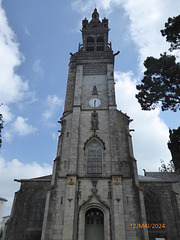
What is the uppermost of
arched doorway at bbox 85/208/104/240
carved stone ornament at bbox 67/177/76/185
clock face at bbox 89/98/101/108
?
clock face at bbox 89/98/101/108

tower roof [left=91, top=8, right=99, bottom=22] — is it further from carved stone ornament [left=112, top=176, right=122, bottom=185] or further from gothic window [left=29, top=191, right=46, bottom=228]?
gothic window [left=29, top=191, right=46, bottom=228]

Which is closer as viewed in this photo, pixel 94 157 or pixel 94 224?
pixel 94 224

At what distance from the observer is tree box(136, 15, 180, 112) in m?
12.6

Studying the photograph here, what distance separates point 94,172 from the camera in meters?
17.1

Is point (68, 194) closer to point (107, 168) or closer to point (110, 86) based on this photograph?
point (107, 168)

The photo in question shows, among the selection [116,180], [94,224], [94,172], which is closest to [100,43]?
[94,172]

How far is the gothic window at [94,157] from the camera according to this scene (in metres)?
17.3

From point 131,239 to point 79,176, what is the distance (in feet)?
20.7

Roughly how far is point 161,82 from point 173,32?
3371 mm

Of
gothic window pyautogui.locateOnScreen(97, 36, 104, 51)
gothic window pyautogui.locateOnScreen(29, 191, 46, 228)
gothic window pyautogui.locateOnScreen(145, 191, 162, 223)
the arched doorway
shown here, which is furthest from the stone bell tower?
gothic window pyautogui.locateOnScreen(97, 36, 104, 51)

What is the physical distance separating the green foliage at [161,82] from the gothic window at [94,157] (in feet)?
21.2

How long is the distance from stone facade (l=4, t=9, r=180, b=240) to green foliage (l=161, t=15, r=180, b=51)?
363 inches

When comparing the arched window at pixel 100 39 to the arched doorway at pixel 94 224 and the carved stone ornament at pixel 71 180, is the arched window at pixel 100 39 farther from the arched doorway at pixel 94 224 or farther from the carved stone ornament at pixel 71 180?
the arched doorway at pixel 94 224

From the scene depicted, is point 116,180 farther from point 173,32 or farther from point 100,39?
point 100,39
